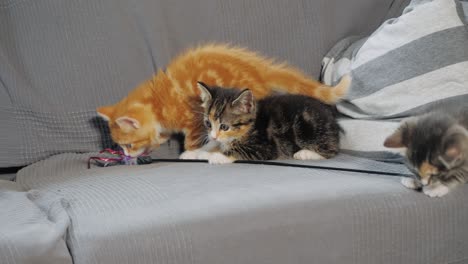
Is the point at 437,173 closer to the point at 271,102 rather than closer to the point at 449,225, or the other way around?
the point at 449,225

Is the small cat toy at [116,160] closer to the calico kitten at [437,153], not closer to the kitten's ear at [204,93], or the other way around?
the kitten's ear at [204,93]

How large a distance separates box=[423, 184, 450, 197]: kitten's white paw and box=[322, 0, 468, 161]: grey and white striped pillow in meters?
0.25

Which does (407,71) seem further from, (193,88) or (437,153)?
(193,88)

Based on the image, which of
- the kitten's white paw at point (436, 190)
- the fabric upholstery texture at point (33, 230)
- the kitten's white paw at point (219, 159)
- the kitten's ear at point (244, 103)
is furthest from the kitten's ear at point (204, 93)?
the kitten's white paw at point (436, 190)

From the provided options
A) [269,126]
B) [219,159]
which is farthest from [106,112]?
[269,126]

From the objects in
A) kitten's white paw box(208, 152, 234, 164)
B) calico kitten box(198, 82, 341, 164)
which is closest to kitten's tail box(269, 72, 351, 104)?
calico kitten box(198, 82, 341, 164)

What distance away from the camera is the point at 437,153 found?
1335mm

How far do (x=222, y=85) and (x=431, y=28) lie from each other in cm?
80

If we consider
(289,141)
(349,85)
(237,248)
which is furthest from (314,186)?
(349,85)

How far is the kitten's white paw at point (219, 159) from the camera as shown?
1.67 meters

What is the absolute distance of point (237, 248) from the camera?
117 centimetres

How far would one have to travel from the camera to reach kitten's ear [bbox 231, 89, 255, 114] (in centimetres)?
167

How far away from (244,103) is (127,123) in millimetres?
445

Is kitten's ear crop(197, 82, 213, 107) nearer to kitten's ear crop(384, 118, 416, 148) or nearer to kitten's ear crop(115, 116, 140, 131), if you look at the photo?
kitten's ear crop(115, 116, 140, 131)
